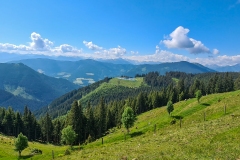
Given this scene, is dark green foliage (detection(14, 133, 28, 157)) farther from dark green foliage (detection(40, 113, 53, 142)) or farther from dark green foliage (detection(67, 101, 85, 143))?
dark green foliage (detection(40, 113, 53, 142))

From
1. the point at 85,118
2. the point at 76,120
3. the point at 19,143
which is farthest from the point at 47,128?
the point at 19,143

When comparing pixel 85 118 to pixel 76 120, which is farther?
pixel 85 118

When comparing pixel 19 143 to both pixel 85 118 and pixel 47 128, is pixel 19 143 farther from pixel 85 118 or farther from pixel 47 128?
pixel 47 128

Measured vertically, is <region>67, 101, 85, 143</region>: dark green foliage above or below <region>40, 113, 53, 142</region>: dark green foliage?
above

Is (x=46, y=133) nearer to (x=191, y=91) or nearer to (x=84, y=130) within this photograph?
(x=84, y=130)

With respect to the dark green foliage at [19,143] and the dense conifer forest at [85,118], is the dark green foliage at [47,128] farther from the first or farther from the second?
the dark green foliage at [19,143]

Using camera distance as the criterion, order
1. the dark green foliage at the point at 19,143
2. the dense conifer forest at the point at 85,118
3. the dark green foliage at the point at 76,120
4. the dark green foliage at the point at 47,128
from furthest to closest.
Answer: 1. the dark green foliage at the point at 47,128
2. the dense conifer forest at the point at 85,118
3. the dark green foliage at the point at 76,120
4. the dark green foliage at the point at 19,143

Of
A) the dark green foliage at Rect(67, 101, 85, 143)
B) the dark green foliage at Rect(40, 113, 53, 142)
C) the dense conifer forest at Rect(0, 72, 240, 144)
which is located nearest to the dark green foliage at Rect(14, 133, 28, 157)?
the dense conifer forest at Rect(0, 72, 240, 144)

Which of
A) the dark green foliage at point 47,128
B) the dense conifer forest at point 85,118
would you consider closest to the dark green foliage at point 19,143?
the dense conifer forest at point 85,118

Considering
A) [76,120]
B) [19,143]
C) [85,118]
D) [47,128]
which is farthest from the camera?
[47,128]

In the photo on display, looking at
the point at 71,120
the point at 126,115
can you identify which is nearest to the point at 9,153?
the point at 71,120

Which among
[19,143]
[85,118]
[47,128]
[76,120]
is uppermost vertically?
[76,120]

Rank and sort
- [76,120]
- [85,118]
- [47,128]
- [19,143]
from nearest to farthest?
[19,143] → [76,120] → [85,118] → [47,128]

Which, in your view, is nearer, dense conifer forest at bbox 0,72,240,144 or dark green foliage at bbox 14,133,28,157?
dark green foliage at bbox 14,133,28,157
